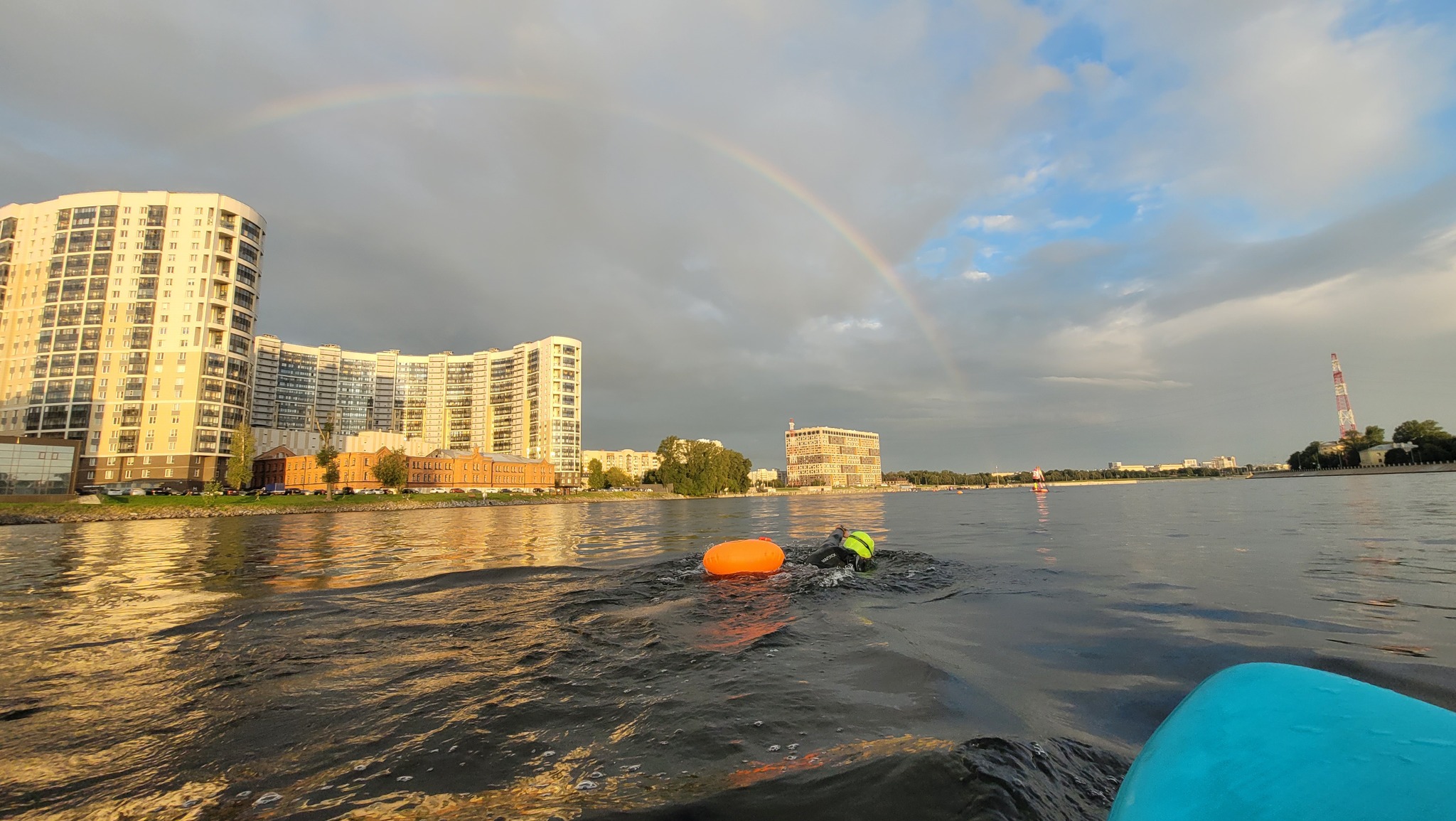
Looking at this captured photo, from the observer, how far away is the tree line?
130375mm

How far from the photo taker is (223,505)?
2518 inches

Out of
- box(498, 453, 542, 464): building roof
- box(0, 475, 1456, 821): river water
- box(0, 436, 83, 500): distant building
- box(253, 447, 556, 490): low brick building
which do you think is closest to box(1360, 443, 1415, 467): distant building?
box(0, 475, 1456, 821): river water

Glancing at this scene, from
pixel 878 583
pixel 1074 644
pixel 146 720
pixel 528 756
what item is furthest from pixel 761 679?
pixel 878 583

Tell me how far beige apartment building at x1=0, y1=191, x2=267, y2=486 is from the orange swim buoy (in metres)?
100

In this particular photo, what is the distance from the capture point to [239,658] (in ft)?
23.9

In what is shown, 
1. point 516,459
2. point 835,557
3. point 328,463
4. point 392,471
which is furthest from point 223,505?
point 835,557

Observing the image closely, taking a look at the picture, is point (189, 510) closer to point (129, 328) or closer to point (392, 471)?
point (392, 471)

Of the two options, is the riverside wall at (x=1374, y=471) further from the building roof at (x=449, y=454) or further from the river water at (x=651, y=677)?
the building roof at (x=449, y=454)

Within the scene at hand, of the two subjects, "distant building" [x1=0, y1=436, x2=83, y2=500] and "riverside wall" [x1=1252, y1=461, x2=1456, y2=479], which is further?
"riverside wall" [x1=1252, y1=461, x2=1456, y2=479]

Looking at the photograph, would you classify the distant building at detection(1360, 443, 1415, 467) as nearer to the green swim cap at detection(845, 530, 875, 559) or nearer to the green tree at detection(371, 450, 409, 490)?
the green swim cap at detection(845, 530, 875, 559)

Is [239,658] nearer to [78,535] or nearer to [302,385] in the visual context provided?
[78,535]

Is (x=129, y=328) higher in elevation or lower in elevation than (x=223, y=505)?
higher

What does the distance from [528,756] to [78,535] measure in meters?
44.5

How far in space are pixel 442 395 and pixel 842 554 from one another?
182314 mm
